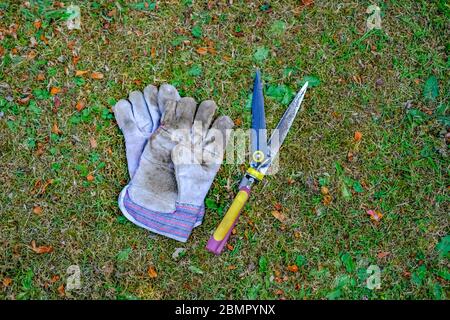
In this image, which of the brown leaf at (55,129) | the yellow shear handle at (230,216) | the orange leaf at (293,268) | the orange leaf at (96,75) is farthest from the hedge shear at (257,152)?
the brown leaf at (55,129)

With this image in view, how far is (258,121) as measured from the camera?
3.84 metres

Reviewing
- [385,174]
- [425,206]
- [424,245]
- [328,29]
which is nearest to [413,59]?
[328,29]

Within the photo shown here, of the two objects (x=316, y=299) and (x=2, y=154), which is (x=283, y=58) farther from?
(x=2, y=154)

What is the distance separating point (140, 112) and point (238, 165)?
957 mm

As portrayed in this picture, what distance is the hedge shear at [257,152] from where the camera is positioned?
3627mm

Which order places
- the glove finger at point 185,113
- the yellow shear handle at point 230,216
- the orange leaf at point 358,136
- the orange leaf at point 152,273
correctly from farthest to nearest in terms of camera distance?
the orange leaf at point 358,136
the orange leaf at point 152,273
the glove finger at point 185,113
the yellow shear handle at point 230,216

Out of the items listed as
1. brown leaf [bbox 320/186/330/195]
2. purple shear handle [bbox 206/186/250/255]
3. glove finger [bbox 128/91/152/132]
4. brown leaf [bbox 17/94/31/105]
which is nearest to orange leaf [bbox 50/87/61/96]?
brown leaf [bbox 17/94/31/105]

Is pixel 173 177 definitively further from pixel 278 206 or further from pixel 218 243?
pixel 278 206

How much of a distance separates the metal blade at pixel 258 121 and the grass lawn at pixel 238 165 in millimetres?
108

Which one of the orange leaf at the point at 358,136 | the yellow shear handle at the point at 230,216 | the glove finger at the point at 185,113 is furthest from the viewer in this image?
the orange leaf at the point at 358,136

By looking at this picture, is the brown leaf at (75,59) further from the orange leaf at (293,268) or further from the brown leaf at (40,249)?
the orange leaf at (293,268)

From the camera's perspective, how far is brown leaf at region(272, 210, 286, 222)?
3898mm

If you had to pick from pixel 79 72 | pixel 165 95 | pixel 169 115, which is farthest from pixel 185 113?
pixel 79 72

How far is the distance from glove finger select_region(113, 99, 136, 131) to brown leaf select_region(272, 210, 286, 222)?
1.41m
